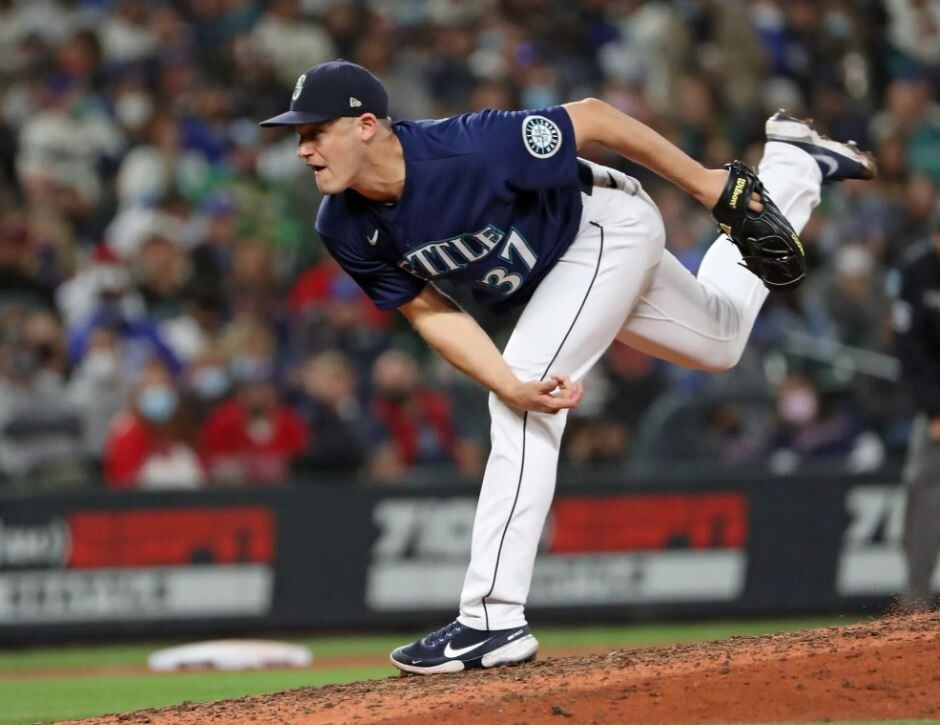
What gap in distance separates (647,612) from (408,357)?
2.31 m

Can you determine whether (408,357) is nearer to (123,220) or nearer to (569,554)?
(569,554)

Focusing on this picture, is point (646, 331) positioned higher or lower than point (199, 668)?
higher

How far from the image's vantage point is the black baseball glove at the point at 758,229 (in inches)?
221

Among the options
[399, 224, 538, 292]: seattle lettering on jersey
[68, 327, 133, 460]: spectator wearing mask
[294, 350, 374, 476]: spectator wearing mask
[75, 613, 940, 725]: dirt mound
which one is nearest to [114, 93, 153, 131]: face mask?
[68, 327, 133, 460]: spectator wearing mask

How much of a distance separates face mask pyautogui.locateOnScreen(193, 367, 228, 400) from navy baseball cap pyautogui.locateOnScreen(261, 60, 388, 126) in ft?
18.2

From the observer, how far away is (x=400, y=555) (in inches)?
408

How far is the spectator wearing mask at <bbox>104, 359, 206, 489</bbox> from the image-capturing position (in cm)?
1030

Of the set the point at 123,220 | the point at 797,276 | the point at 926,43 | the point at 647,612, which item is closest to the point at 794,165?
the point at 797,276

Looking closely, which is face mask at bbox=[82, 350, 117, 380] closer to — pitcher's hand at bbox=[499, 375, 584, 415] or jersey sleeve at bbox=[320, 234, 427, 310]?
jersey sleeve at bbox=[320, 234, 427, 310]

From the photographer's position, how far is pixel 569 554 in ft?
34.3

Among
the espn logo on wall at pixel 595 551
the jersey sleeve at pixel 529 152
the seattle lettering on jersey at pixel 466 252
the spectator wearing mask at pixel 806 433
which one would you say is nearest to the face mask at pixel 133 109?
the espn logo on wall at pixel 595 551

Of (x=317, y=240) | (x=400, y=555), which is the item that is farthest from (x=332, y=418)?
(x=317, y=240)

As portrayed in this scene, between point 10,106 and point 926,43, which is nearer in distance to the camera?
point 10,106

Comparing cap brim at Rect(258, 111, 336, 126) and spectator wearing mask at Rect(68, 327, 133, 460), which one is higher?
cap brim at Rect(258, 111, 336, 126)
